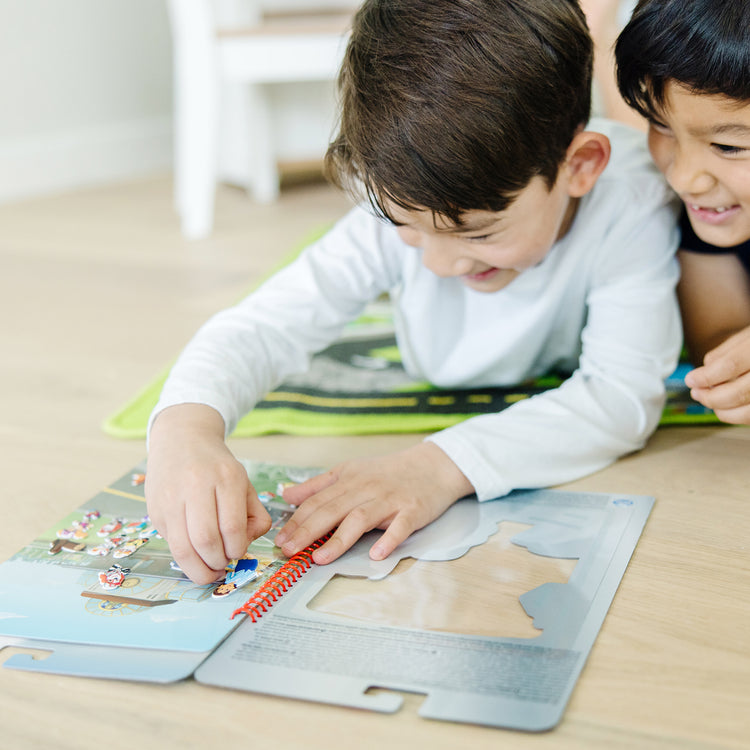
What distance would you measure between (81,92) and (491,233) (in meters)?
1.92

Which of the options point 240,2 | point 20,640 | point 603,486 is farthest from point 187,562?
point 240,2

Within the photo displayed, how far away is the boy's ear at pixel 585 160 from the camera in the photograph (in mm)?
697

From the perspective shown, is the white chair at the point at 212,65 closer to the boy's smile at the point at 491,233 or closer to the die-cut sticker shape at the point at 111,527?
the boy's smile at the point at 491,233

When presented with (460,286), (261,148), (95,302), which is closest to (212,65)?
(261,148)

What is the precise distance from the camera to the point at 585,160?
28.3 inches

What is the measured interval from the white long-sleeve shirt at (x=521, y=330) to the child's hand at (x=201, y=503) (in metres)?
0.07

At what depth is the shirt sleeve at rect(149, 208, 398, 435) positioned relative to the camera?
0.72 metres

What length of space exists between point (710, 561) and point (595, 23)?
1.00 metres

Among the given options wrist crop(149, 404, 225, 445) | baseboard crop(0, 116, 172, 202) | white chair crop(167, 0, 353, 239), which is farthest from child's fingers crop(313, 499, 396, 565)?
baseboard crop(0, 116, 172, 202)

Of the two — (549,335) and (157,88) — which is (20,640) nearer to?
(549,335)

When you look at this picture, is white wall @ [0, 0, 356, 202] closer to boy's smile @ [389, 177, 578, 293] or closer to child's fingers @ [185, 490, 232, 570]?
boy's smile @ [389, 177, 578, 293]

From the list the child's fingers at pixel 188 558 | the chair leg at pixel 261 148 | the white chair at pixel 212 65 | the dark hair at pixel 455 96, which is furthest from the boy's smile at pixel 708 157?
the chair leg at pixel 261 148

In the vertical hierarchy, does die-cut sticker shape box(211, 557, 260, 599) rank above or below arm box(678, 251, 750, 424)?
below

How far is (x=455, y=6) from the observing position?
2.03 feet
